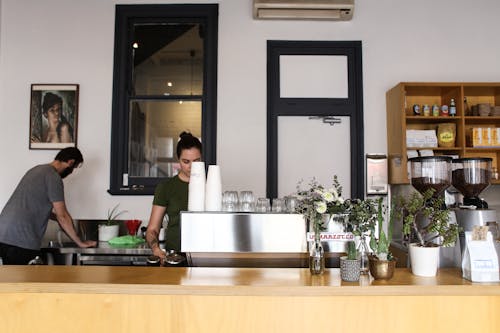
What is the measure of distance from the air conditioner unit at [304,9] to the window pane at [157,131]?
1041mm

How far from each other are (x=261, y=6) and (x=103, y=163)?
2.04 meters

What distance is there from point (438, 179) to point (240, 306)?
3.33 ft

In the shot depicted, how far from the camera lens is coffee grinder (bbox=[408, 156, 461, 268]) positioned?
1.67 meters

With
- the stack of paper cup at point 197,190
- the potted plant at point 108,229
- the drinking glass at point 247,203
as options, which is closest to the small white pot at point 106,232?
the potted plant at point 108,229

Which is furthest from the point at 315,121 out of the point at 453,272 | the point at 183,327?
the point at 183,327

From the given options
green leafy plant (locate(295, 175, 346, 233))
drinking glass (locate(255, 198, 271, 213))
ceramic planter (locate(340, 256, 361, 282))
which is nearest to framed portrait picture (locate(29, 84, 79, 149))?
drinking glass (locate(255, 198, 271, 213))

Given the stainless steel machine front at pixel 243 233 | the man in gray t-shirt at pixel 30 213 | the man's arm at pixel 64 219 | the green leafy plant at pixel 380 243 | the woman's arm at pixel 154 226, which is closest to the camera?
the green leafy plant at pixel 380 243

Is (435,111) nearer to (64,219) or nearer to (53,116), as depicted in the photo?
(64,219)

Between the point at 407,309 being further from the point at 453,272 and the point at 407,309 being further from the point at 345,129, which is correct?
the point at 345,129

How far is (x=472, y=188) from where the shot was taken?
1.75 m

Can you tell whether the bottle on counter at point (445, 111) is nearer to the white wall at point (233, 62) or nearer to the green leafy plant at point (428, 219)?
the white wall at point (233, 62)

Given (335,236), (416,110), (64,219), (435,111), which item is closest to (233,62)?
(416,110)

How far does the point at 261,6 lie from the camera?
3422 mm

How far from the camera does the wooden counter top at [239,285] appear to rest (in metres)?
1.36
